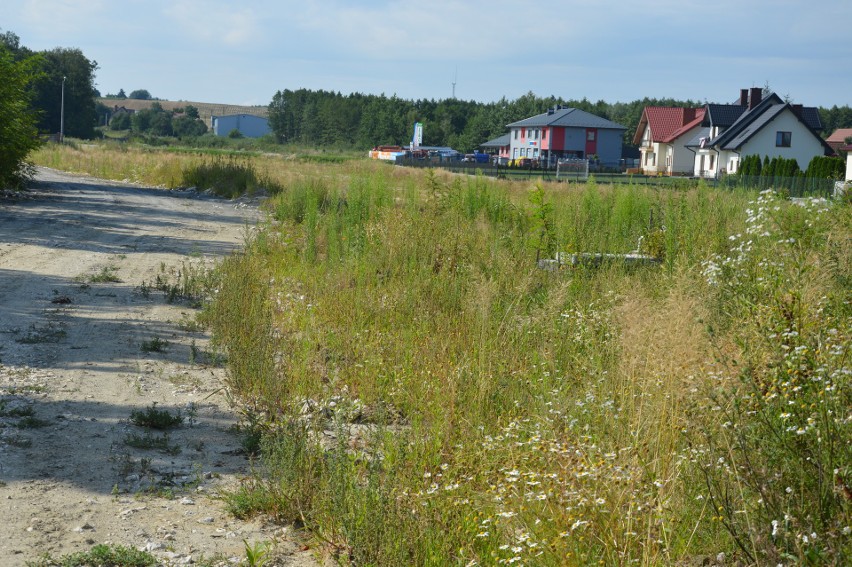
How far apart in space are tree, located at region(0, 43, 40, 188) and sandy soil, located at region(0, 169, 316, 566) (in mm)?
10102

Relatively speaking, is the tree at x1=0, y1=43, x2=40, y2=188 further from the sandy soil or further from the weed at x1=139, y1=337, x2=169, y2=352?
the weed at x1=139, y1=337, x2=169, y2=352

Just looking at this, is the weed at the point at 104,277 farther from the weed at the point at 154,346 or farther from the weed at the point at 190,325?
the weed at the point at 154,346

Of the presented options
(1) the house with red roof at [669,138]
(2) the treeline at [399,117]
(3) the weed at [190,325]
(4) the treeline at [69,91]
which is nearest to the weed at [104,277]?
(3) the weed at [190,325]

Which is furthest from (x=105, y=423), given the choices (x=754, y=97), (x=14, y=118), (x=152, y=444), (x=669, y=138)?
(x=669, y=138)

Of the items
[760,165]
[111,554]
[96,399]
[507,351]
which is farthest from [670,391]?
[760,165]

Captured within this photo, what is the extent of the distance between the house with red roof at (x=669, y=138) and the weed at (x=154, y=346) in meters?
72.5

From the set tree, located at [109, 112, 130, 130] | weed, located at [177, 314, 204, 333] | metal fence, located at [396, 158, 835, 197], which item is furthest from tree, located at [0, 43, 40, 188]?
tree, located at [109, 112, 130, 130]

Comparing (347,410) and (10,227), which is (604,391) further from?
(10,227)

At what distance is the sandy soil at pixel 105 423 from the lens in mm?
4715

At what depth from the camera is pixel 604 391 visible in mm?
5414

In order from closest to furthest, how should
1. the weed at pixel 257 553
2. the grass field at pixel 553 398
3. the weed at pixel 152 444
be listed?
the grass field at pixel 553 398 < the weed at pixel 257 553 < the weed at pixel 152 444

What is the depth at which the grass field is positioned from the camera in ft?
12.3

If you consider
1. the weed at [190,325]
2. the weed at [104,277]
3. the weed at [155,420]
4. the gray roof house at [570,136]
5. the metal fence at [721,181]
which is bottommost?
the weed at [155,420]

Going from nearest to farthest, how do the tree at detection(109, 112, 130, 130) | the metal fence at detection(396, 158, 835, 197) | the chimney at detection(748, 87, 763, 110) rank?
the metal fence at detection(396, 158, 835, 197) < the chimney at detection(748, 87, 763, 110) < the tree at detection(109, 112, 130, 130)
